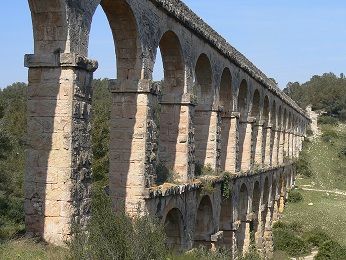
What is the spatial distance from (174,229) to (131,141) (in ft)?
9.42

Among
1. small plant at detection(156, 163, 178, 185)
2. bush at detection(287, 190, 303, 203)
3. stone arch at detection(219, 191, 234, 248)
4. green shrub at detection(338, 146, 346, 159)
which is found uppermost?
green shrub at detection(338, 146, 346, 159)

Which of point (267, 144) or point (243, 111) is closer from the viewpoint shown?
point (243, 111)

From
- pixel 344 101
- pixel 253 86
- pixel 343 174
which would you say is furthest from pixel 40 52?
pixel 344 101

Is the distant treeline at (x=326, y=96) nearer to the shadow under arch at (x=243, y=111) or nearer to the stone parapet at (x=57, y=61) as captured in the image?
the shadow under arch at (x=243, y=111)

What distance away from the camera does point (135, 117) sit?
9.74 m

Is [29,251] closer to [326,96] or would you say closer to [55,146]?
[55,146]

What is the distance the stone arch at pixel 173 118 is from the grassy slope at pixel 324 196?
1317 centimetres

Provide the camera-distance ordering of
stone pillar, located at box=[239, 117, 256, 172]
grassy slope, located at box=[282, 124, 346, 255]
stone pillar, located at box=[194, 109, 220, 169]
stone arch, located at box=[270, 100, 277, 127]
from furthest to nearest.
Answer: stone arch, located at box=[270, 100, 277, 127] → grassy slope, located at box=[282, 124, 346, 255] → stone pillar, located at box=[239, 117, 256, 172] → stone pillar, located at box=[194, 109, 220, 169]

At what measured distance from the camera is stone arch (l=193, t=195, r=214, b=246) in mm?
13742

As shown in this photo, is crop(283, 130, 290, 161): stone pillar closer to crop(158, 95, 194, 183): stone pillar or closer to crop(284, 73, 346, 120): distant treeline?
crop(158, 95, 194, 183): stone pillar

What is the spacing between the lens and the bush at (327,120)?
207ft

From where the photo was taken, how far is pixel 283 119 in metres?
32.1

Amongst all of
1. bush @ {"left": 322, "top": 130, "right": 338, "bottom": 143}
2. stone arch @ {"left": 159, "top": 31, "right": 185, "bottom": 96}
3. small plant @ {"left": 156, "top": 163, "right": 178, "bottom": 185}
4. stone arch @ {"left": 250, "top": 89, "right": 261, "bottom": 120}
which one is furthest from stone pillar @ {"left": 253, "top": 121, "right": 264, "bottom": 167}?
bush @ {"left": 322, "top": 130, "right": 338, "bottom": 143}

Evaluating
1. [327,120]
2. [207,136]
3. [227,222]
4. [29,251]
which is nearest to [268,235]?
[227,222]
